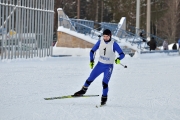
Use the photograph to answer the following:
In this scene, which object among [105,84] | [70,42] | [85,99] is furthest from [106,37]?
[70,42]

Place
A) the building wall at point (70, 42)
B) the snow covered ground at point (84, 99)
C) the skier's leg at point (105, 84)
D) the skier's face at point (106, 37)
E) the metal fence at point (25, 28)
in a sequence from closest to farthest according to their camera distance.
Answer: the snow covered ground at point (84, 99) < the skier's leg at point (105, 84) < the skier's face at point (106, 37) < the metal fence at point (25, 28) < the building wall at point (70, 42)

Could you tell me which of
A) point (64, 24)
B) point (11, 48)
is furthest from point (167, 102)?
point (64, 24)

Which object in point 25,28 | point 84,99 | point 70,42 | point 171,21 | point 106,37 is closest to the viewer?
point 106,37

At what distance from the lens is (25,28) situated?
28219 mm

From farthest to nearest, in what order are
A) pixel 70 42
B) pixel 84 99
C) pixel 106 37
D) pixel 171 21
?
pixel 171 21 → pixel 70 42 → pixel 84 99 → pixel 106 37

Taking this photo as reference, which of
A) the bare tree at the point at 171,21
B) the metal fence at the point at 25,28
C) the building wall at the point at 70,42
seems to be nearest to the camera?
the metal fence at the point at 25,28

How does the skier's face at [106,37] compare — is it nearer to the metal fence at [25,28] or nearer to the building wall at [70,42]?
the metal fence at [25,28]

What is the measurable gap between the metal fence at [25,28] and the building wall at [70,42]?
1377 millimetres

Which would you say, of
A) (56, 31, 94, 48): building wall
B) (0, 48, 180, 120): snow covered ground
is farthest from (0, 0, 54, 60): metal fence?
(0, 48, 180, 120): snow covered ground

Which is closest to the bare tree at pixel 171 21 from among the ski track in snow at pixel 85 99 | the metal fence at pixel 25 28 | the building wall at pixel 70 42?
the building wall at pixel 70 42

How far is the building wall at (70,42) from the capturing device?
33.4 meters

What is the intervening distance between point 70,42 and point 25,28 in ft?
18.8

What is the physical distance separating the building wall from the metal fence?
4.52 ft

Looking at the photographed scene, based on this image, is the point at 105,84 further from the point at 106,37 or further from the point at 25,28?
the point at 25,28
